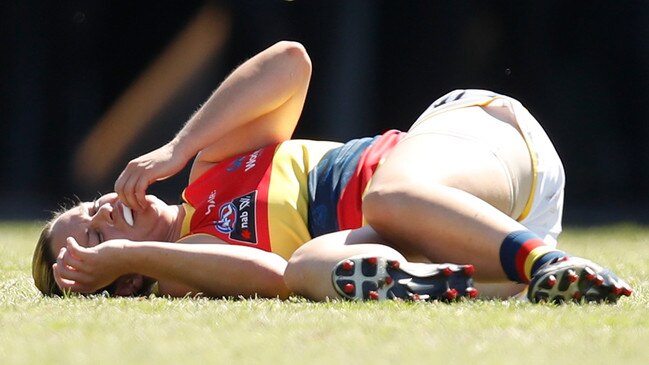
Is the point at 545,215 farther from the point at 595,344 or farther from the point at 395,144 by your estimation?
the point at 595,344

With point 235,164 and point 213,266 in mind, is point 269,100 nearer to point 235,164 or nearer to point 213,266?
point 235,164

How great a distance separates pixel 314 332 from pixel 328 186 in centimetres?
111

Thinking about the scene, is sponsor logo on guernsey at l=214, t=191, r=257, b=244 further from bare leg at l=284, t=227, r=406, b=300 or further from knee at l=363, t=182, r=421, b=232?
knee at l=363, t=182, r=421, b=232

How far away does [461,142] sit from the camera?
3.62m

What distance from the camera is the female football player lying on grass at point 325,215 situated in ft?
10.6

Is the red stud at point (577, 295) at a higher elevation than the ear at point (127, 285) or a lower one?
higher

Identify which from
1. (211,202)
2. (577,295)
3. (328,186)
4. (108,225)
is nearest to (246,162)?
(211,202)

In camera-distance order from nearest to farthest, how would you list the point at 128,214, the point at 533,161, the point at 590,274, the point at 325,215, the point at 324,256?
the point at 590,274
the point at 324,256
the point at 533,161
the point at 325,215
the point at 128,214

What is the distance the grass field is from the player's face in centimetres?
39

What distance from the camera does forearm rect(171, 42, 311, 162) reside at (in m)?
3.94

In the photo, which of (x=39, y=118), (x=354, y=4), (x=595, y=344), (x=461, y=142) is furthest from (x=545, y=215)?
(x=39, y=118)

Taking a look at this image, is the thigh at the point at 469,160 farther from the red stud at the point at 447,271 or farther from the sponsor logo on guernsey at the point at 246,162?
the sponsor logo on guernsey at the point at 246,162

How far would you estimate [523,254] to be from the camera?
320 centimetres

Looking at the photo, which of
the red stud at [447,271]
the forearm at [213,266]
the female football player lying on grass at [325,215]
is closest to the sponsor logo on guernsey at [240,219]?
the female football player lying on grass at [325,215]
